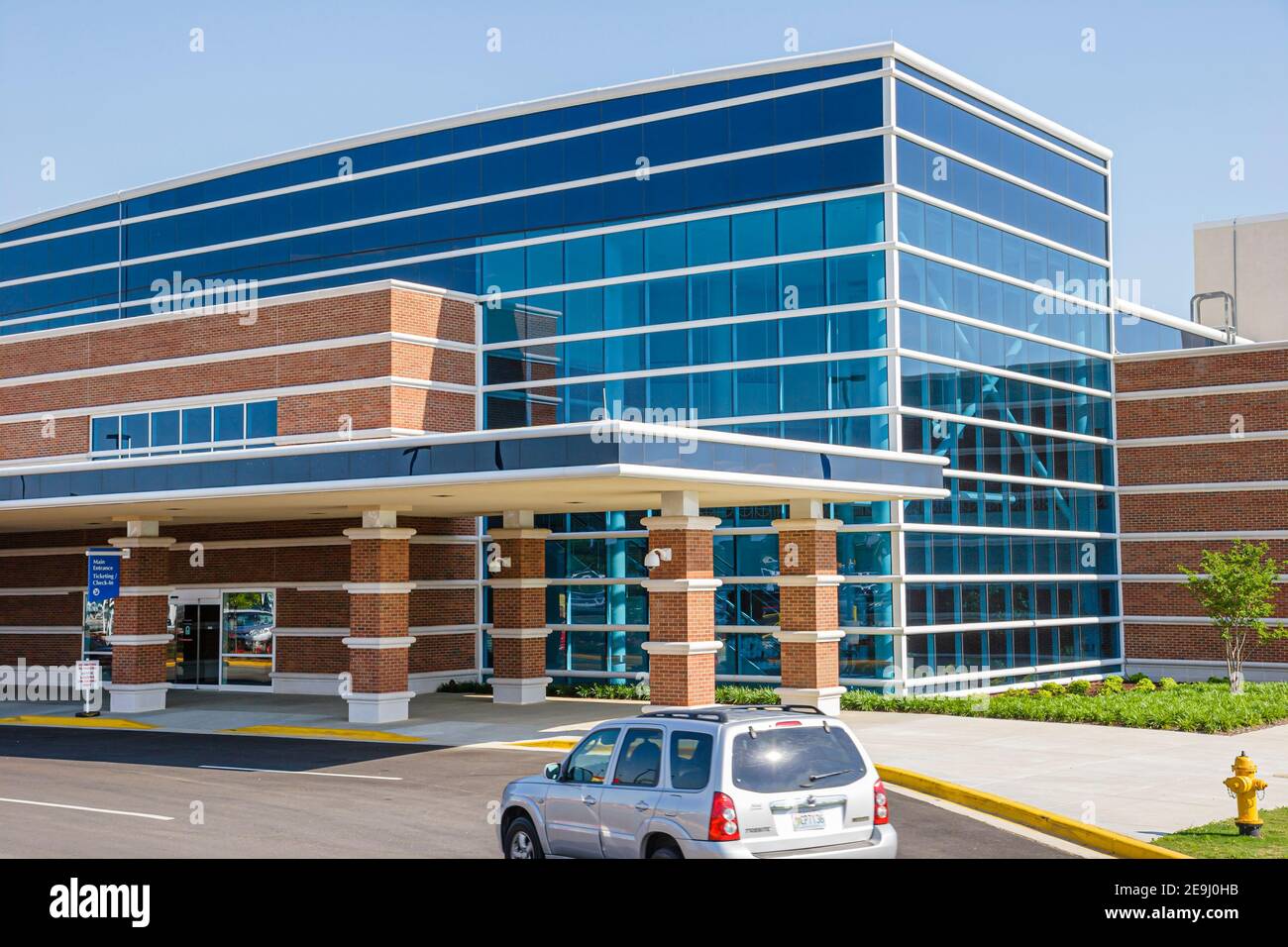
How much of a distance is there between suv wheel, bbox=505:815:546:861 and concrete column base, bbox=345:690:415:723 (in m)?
14.1

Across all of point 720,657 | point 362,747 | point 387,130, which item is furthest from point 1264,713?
point 387,130

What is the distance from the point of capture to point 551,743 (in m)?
22.8

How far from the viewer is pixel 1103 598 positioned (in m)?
35.5

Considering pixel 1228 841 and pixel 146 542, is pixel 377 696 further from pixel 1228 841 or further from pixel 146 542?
pixel 1228 841

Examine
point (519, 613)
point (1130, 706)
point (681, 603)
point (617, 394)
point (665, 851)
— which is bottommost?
point (1130, 706)

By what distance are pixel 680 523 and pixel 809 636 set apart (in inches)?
165

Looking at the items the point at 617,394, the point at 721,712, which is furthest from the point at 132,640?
the point at 721,712

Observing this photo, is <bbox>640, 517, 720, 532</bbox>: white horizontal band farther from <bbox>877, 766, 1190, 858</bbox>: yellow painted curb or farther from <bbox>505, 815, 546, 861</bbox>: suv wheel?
<bbox>505, 815, 546, 861</bbox>: suv wheel

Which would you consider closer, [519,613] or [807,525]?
[807,525]

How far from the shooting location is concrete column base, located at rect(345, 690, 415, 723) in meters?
26.3

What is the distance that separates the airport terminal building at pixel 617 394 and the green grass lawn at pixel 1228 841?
1099 cm

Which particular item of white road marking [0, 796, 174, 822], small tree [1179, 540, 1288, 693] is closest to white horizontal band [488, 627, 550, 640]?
white road marking [0, 796, 174, 822]
